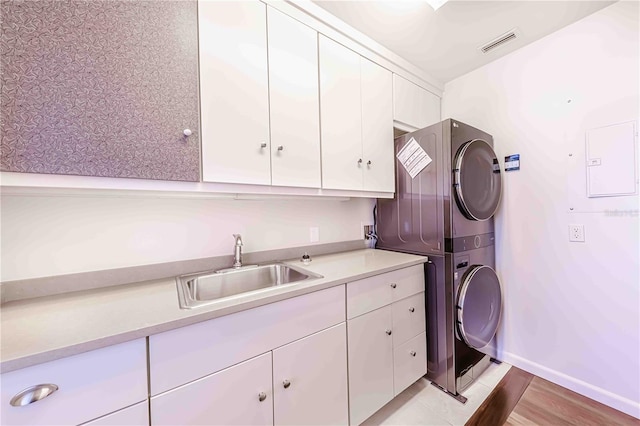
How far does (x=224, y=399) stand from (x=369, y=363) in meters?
0.81

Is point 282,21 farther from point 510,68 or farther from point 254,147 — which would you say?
point 510,68

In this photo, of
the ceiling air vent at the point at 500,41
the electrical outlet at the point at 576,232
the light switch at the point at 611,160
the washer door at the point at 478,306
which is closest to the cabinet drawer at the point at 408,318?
the washer door at the point at 478,306

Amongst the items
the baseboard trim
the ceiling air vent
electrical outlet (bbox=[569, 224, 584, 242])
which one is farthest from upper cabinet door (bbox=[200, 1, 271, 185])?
the baseboard trim

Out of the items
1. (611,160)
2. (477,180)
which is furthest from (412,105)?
(611,160)

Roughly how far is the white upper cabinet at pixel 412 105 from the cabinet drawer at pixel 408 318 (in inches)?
56.8

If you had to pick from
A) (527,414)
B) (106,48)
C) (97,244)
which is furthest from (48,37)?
(527,414)

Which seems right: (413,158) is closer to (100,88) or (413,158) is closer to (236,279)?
(236,279)

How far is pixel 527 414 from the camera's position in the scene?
1.43 m

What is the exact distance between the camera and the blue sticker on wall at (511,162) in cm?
188

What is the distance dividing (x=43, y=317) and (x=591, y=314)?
2945 mm

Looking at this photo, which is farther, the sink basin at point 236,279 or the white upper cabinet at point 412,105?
the white upper cabinet at point 412,105

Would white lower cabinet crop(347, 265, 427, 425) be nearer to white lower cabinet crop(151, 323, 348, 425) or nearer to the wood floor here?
white lower cabinet crop(151, 323, 348, 425)

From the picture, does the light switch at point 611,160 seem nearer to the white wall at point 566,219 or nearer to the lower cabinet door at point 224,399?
the white wall at point 566,219

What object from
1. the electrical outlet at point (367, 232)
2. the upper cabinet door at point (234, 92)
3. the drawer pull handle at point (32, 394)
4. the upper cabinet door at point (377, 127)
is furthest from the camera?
the electrical outlet at point (367, 232)
